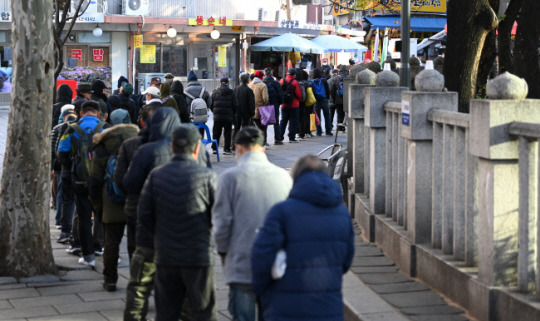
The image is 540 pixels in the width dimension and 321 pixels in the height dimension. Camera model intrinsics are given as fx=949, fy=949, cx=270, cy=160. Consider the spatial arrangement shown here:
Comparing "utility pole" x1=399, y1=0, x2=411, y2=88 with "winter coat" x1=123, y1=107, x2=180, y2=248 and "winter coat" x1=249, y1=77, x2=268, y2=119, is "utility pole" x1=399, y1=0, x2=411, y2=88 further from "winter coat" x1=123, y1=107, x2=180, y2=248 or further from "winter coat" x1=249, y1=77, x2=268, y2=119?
"winter coat" x1=249, y1=77, x2=268, y2=119

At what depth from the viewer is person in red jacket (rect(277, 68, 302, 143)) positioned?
22266 mm

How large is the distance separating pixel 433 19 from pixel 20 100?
1715 inches

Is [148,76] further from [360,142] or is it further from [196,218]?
[196,218]

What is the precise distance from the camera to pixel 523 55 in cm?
1806

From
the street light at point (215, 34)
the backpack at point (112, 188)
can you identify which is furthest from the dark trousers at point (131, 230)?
the street light at point (215, 34)

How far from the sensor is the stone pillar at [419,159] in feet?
26.1

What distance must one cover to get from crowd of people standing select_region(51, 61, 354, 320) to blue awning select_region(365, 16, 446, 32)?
127 feet

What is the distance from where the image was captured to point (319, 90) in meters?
23.8

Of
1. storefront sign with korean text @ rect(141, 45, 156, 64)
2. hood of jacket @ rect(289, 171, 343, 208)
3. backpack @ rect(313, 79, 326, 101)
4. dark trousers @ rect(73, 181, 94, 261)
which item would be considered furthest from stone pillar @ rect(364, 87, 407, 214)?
storefront sign with korean text @ rect(141, 45, 156, 64)

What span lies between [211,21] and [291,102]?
51.5 ft

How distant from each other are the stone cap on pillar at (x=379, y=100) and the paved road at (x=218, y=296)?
1.28 metres

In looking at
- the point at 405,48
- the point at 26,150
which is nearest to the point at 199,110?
the point at 405,48

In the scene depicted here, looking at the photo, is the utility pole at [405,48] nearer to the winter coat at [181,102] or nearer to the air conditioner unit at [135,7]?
the winter coat at [181,102]

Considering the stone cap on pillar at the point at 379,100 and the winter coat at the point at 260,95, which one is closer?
the stone cap on pillar at the point at 379,100
